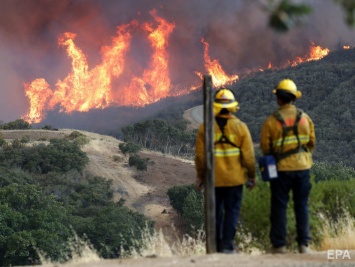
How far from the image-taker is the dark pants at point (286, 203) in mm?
8055

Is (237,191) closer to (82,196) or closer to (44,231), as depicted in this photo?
(44,231)

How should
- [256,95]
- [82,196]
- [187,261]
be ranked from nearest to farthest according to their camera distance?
[187,261], [82,196], [256,95]

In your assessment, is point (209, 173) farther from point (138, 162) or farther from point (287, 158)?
point (138, 162)

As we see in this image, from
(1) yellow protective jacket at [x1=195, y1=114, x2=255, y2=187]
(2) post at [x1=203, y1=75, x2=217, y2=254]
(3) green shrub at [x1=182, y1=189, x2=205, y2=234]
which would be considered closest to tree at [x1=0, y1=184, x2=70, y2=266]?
(3) green shrub at [x1=182, y1=189, x2=205, y2=234]

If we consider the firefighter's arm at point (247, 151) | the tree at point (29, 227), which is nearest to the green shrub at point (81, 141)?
the tree at point (29, 227)

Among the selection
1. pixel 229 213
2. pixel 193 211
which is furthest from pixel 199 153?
pixel 193 211

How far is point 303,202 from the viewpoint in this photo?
8.19 metres

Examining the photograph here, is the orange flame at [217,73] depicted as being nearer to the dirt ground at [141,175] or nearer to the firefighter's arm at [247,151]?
the dirt ground at [141,175]

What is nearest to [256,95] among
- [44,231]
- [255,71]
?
[255,71]

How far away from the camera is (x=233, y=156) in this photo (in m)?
7.99

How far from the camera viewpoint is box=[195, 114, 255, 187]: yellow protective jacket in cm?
795

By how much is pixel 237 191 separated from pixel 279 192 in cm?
53

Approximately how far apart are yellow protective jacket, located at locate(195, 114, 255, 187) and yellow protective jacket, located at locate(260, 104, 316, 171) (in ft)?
0.89

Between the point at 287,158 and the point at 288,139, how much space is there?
0.24m
